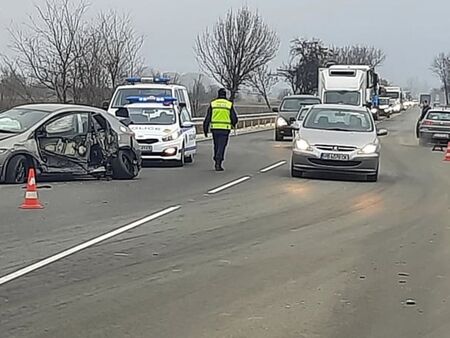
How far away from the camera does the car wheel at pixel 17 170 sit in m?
15.1

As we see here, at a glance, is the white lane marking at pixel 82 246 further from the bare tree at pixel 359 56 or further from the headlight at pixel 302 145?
the bare tree at pixel 359 56

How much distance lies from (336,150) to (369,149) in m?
0.71

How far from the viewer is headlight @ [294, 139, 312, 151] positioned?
17.3 m

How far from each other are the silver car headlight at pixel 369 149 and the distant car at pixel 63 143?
466cm

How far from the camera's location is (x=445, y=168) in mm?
22688

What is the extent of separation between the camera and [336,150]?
17.1m

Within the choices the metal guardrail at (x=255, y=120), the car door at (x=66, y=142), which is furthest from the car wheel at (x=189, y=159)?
the metal guardrail at (x=255, y=120)

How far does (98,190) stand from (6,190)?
1591 mm

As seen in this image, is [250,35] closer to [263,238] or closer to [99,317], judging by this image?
[263,238]

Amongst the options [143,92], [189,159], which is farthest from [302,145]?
[143,92]

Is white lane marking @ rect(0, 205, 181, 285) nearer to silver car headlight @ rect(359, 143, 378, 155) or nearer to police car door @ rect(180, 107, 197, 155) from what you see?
silver car headlight @ rect(359, 143, 378, 155)

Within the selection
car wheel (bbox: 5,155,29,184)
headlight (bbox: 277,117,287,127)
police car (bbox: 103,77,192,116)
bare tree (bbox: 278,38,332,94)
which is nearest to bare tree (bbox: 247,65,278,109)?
bare tree (bbox: 278,38,332,94)

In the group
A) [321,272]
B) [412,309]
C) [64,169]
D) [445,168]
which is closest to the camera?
[412,309]

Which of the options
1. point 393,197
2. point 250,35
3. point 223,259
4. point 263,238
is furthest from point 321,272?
point 250,35
